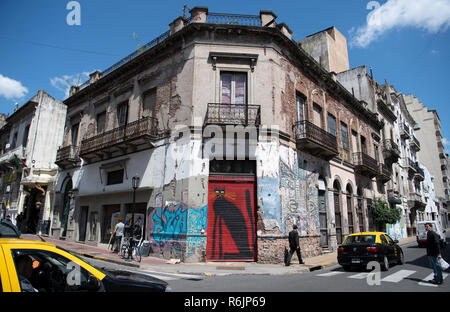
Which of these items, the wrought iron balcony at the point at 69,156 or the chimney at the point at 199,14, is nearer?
the chimney at the point at 199,14

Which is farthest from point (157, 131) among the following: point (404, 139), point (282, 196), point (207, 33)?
point (404, 139)

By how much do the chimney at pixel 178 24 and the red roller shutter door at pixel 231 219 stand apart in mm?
8604

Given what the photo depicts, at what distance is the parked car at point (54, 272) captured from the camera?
2588 mm

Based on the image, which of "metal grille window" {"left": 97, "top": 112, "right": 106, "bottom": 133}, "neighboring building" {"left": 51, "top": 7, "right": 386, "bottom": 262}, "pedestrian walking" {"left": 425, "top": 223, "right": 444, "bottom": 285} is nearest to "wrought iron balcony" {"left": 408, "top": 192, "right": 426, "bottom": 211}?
"neighboring building" {"left": 51, "top": 7, "right": 386, "bottom": 262}

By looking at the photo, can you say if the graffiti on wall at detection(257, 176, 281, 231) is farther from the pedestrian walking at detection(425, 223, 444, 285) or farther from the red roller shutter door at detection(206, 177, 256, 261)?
the pedestrian walking at detection(425, 223, 444, 285)

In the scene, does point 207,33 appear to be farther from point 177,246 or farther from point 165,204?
point 177,246

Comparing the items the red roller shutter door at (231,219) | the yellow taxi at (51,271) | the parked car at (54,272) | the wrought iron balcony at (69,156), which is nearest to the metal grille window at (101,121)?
the wrought iron balcony at (69,156)

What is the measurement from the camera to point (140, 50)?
56.2ft

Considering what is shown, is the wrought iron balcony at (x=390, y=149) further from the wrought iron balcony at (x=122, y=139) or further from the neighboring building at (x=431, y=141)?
the neighboring building at (x=431, y=141)

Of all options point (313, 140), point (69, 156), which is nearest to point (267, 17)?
point (313, 140)

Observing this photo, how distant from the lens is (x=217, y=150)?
1311cm

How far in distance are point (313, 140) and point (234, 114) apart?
467 cm

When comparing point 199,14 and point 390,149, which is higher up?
point 199,14

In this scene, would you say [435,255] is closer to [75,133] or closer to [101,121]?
[101,121]
